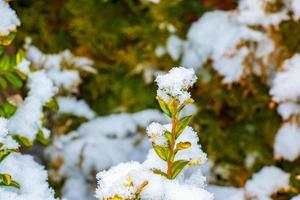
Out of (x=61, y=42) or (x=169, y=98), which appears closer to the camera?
(x=169, y=98)

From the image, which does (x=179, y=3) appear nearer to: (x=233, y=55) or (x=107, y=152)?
(x=233, y=55)

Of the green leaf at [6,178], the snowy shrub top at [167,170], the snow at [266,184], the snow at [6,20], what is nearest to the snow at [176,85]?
the snowy shrub top at [167,170]

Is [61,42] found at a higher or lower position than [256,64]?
higher

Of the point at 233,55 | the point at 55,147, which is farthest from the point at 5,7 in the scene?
the point at 233,55

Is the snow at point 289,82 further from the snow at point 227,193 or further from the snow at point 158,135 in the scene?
the snow at point 158,135

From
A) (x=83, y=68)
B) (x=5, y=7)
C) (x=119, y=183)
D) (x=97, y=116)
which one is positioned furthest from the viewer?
(x=97, y=116)

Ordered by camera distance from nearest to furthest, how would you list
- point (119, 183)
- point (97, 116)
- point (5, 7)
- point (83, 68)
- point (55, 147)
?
1. point (119, 183)
2. point (5, 7)
3. point (55, 147)
4. point (83, 68)
5. point (97, 116)

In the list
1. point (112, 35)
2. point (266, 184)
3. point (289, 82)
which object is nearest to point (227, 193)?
point (266, 184)

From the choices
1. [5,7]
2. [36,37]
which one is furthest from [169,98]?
[36,37]

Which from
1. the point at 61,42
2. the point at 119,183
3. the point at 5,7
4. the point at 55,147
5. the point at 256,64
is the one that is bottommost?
the point at 119,183
